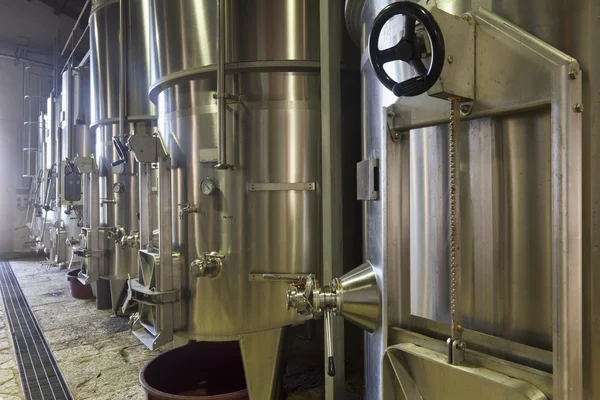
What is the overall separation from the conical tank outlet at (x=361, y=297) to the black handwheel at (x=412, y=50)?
0.44 m

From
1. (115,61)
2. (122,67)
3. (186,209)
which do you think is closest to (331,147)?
(186,209)

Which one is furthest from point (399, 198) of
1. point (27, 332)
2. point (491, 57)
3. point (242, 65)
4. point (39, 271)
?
point (39, 271)

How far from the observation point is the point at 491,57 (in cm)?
58

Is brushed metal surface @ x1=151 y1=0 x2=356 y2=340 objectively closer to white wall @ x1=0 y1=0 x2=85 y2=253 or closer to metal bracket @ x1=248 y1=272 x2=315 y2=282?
metal bracket @ x1=248 y1=272 x2=315 y2=282

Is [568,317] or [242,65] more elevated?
[242,65]

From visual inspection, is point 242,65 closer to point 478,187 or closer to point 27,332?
point 478,187

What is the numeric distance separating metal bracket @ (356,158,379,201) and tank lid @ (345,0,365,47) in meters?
0.45

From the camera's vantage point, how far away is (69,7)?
18.8 ft

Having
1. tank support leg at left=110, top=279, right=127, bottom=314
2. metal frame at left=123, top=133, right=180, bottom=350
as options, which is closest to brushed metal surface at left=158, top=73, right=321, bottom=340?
metal frame at left=123, top=133, right=180, bottom=350

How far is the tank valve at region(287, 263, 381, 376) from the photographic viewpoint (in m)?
0.85

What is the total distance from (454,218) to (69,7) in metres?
6.92

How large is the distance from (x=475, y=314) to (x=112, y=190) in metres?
2.64

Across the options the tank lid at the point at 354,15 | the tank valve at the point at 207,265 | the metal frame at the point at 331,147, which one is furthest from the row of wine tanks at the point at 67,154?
the tank lid at the point at 354,15

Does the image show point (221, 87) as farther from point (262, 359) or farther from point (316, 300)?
point (262, 359)
